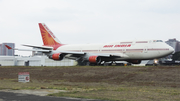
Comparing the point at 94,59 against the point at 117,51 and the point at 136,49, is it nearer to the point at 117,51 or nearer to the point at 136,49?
the point at 117,51

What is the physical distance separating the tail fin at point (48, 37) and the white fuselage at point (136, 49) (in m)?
12.7

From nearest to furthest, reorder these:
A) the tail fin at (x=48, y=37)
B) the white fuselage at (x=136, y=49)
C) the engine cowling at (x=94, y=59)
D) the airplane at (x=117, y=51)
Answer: the white fuselage at (x=136, y=49)
the airplane at (x=117, y=51)
the engine cowling at (x=94, y=59)
the tail fin at (x=48, y=37)

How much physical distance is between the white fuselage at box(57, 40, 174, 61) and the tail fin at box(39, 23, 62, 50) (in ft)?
41.7

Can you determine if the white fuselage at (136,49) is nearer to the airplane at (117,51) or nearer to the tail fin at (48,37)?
the airplane at (117,51)

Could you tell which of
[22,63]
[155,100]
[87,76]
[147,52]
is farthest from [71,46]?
[22,63]

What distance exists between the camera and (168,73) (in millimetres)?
29906

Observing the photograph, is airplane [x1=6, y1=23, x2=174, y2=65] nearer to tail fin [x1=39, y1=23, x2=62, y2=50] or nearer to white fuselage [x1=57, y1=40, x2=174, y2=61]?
white fuselage [x1=57, y1=40, x2=174, y2=61]

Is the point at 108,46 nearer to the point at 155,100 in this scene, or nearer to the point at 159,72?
the point at 159,72

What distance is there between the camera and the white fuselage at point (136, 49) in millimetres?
46500

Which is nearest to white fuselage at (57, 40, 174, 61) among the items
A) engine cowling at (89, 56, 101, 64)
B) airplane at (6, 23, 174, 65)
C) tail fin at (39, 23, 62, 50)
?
airplane at (6, 23, 174, 65)

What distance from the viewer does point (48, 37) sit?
65000 mm

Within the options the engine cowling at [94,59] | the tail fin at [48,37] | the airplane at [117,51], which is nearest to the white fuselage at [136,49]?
the airplane at [117,51]

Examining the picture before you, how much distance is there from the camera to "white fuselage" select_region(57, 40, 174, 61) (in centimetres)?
4650

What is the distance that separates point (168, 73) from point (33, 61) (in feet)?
268
